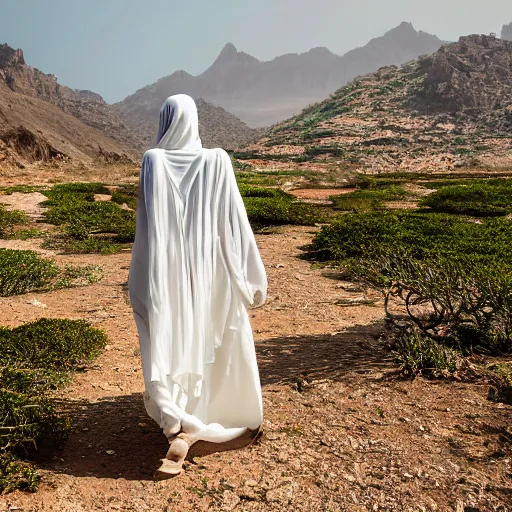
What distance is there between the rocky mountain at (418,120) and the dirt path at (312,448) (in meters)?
50.6

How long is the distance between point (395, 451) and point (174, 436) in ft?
4.26

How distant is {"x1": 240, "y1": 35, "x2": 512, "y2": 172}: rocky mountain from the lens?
60125 millimetres

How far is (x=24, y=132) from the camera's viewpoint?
42156mm

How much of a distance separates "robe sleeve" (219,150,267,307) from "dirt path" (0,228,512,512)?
952 mm

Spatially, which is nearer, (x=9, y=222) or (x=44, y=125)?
(x=9, y=222)

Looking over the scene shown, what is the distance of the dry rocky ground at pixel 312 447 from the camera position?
9.85 feet

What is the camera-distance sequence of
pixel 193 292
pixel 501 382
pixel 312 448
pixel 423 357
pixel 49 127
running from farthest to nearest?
pixel 49 127 < pixel 423 357 < pixel 501 382 < pixel 312 448 < pixel 193 292

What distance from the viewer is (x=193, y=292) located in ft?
11.1

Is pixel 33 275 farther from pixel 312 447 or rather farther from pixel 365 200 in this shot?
pixel 365 200

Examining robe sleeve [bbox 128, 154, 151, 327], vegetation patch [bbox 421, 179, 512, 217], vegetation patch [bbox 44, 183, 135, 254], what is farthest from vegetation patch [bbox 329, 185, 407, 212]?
robe sleeve [bbox 128, 154, 151, 327]

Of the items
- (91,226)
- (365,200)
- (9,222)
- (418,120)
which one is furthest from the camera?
(418,120)

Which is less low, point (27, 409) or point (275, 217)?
point (27, 409)

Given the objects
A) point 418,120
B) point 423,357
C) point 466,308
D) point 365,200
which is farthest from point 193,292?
point 418,120

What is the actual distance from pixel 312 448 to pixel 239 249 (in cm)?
128
